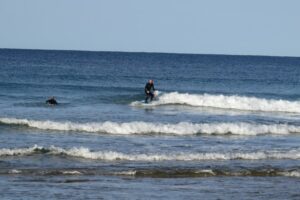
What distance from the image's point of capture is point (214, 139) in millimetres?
25438

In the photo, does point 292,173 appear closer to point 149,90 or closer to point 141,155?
point 141,155

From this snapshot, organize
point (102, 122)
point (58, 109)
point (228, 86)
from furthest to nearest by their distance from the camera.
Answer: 1. point (228, 86)
2. point (58, 109)
3. point (102, 122)

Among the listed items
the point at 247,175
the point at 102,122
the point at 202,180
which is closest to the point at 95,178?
the point at 202,180

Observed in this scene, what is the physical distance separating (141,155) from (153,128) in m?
6.07

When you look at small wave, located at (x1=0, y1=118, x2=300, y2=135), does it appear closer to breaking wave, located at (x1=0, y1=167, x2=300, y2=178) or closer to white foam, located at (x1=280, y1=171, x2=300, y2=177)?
breaking wave, located at (x1=0, y1=167, x2=300, y2=178)

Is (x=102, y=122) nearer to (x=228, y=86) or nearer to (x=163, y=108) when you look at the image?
(x=163, y=108)

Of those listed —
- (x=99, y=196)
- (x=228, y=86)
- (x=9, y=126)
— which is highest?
(x=228, y=86)

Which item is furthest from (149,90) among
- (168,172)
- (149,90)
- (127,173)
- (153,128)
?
(127,173)

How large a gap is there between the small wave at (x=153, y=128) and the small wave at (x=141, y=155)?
4958 millimetres

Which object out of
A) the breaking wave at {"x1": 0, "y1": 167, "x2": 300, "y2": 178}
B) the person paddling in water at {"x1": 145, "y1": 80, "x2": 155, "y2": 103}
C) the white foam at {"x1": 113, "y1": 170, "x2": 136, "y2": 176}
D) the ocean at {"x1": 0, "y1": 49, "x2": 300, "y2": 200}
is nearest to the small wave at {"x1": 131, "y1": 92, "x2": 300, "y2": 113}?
the ocean at {"x1": 0, "y1": 49, "x2": 300, "y2": 200}

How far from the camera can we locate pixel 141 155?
20.9 metres

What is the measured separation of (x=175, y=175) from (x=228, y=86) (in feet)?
131

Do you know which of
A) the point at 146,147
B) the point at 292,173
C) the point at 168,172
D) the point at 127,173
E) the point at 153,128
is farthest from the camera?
the point at 153,128

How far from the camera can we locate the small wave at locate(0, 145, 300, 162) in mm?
20625
